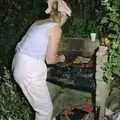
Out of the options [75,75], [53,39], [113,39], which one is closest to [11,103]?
[75,75]

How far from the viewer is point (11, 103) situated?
18.0 ft

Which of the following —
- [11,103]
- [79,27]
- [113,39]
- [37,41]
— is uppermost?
[37,41]

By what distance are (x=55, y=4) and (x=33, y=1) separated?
347 cm

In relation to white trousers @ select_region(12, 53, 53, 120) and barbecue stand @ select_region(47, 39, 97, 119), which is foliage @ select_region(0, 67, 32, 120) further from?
barbecue stand @ select_region(47, 39, 97, 119)

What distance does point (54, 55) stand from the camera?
4.49 meters

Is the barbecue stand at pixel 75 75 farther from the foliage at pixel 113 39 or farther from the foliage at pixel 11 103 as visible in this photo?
the foliage at pixel 11 103

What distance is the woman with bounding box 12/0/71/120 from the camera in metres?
4.41

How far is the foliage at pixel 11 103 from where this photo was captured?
17.4ft

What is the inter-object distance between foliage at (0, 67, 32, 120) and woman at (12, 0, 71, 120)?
0.69 meters

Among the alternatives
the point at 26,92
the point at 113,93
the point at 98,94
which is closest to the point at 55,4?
the point at 26,92

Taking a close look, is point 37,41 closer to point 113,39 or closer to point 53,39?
point 53,39

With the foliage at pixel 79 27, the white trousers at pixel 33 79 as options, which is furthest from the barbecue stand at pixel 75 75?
the white trousers at pixel 33 79

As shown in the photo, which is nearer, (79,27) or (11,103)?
(11,103)

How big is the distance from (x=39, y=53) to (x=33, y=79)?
330 millimetres
